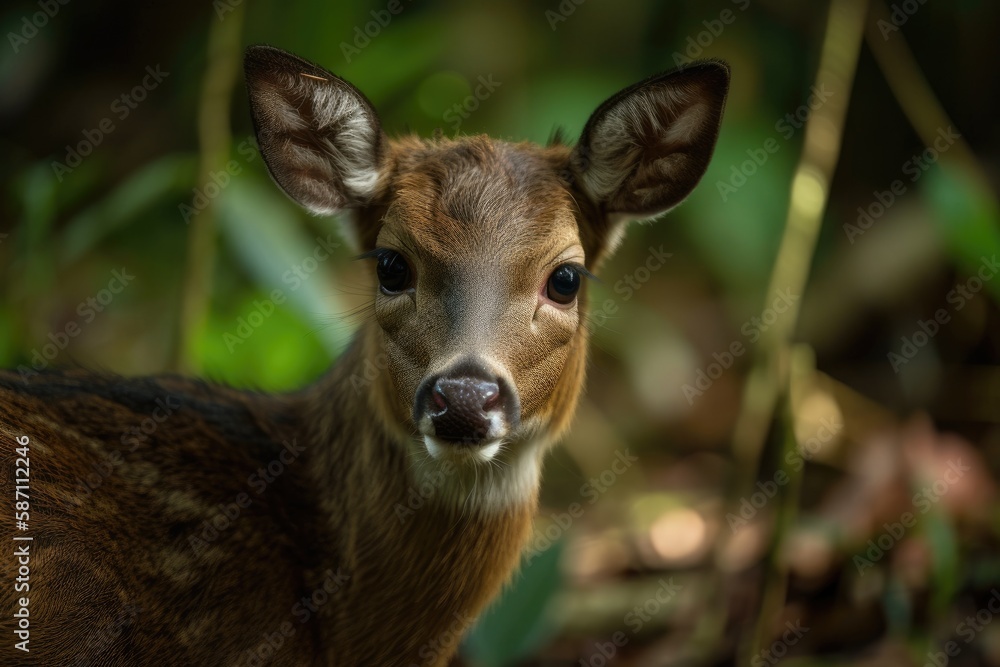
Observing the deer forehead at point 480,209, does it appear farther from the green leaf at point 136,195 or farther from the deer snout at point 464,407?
the green leaf at point 136,195

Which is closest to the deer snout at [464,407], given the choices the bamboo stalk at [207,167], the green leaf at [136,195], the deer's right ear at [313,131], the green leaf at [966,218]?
the deer's right ear at [313,131]

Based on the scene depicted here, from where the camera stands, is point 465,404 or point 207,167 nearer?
point 465,404

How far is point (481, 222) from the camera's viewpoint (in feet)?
13.8

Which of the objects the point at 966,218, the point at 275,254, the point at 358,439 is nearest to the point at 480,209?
the point at 358,439

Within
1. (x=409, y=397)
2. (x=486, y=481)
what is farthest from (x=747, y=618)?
(x=409, y=397)

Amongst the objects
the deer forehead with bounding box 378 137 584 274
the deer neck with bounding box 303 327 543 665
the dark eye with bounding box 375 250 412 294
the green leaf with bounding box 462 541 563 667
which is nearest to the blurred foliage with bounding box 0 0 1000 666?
the green leaf with bounding box 462 541 563 667

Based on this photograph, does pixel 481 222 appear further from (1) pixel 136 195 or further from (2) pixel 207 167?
(1) pixel 136 195

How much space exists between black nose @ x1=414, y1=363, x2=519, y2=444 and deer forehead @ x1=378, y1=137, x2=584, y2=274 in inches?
19.9

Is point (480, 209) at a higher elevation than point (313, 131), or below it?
below

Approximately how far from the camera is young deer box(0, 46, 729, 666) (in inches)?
Result: 163

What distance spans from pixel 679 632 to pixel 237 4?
4.45 metres

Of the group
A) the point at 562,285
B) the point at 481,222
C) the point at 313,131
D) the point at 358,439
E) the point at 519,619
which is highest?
the point at 313,131

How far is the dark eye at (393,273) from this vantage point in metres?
4.29

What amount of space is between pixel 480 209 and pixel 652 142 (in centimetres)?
83
